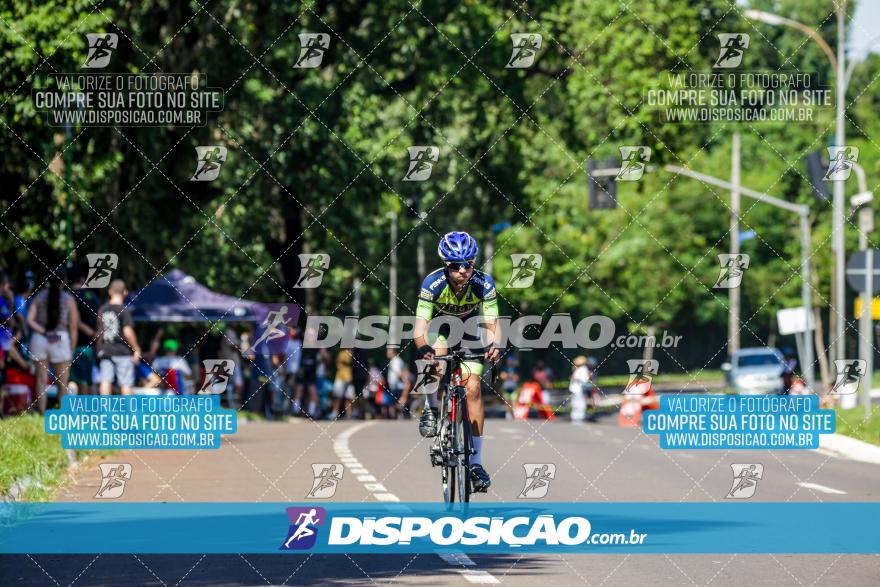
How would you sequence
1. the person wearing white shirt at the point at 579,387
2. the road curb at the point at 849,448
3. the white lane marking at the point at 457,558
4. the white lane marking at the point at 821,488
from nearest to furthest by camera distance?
the white lane marking at the point at 457,558, the white lane marking at the point at 821,488, the road curb at the point at 849,448, the person wearing white shirt at the point at 579,387

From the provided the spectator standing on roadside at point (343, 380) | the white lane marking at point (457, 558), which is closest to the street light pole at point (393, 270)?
the spectator standing on roadside at point (343, 380)

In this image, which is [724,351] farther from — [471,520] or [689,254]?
[471,520]

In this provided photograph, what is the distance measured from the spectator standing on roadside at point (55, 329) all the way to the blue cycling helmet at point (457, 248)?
9.41 metres

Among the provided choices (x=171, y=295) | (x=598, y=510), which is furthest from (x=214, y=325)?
(x=598, y=510)

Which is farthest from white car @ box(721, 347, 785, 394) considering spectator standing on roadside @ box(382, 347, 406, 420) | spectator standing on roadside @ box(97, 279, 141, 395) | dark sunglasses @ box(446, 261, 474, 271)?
dark sunglasses @ box(446, 261, 474, 271)

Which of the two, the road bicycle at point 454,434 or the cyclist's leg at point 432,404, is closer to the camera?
the road bicycle at point 454,434

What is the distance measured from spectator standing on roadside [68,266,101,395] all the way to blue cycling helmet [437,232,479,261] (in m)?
11.0

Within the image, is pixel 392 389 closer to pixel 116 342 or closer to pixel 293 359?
pixel 293 359

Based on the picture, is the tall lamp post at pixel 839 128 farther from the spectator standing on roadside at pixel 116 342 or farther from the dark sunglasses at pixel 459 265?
the dark sunglasses at pixel 459 265

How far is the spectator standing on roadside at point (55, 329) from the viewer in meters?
19.6

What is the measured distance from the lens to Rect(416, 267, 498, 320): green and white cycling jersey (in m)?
11.6

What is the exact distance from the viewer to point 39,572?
9.29m

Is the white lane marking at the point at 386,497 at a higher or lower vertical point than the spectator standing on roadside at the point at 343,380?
higher

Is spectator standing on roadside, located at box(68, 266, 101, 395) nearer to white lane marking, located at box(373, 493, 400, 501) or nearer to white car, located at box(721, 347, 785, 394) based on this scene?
white lane marking, located at box(373, 493, 400, 501)
